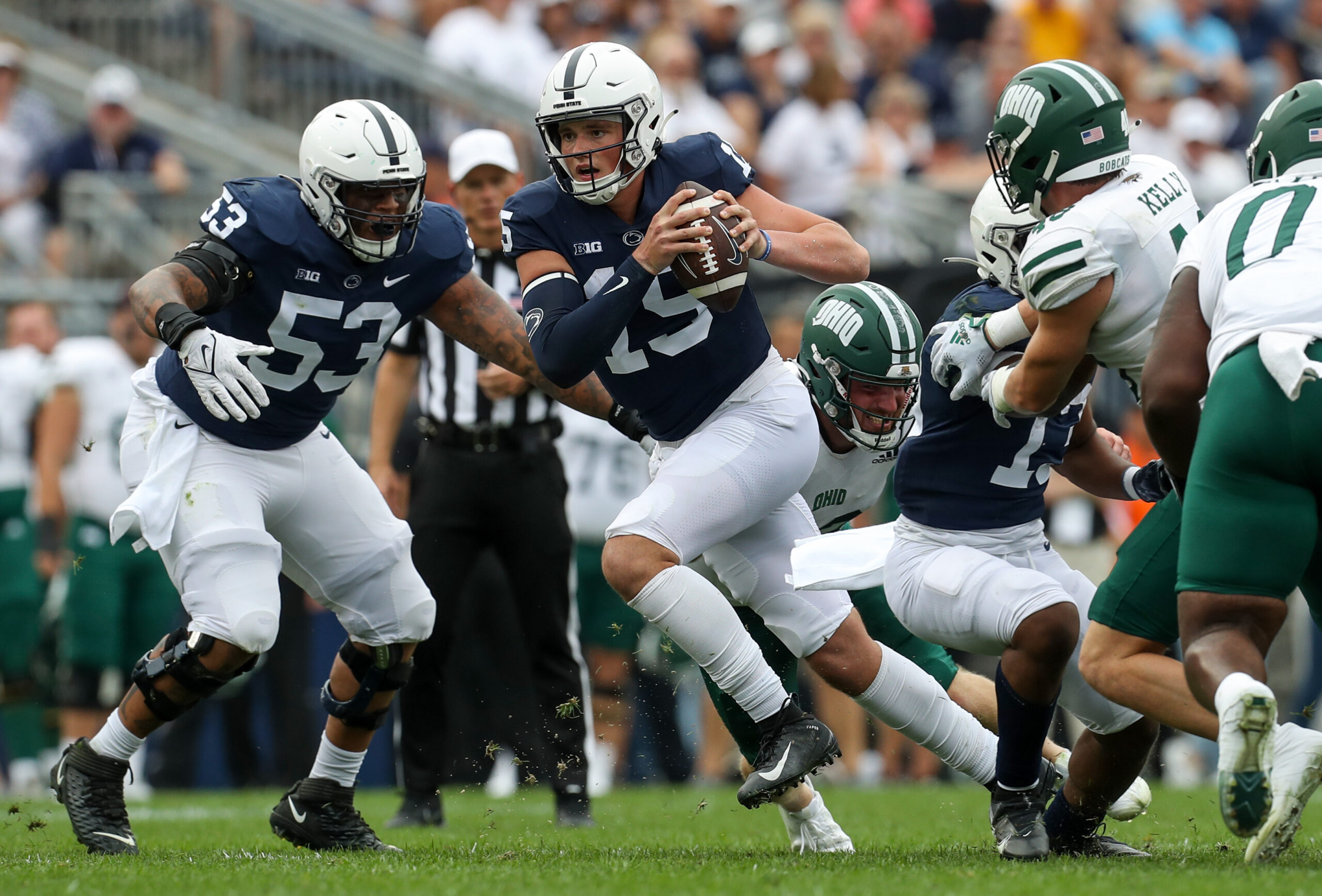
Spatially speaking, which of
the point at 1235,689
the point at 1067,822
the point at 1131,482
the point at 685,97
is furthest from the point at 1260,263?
the point at 685,97

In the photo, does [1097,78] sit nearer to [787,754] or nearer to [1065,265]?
[1065,265]

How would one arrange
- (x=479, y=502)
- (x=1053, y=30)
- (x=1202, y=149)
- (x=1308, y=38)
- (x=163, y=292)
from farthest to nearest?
1. (x=1308, y=38)
2. (x=1053, y=30)
3. (x=1202, y=149)
4. (x=479, y=502)
5. (x=163, y=292)

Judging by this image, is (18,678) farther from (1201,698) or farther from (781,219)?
(1201,698)

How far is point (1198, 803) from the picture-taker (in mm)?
7062

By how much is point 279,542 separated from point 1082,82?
8.86 feet

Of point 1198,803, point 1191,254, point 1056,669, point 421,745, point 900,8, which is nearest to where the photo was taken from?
point 1191,254

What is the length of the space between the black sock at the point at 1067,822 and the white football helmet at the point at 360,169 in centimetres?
246

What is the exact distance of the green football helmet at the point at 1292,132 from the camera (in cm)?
395

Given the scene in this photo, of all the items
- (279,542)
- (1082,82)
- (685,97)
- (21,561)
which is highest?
(1082,82)

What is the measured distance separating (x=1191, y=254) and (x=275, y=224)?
2546 millimetres

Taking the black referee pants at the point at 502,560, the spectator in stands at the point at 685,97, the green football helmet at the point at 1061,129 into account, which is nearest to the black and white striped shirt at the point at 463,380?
the black referee pants at the point at 502,560

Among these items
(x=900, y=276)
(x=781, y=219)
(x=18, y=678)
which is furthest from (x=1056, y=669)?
(x=18, y=678)

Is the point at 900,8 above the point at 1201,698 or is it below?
above

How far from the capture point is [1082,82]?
4.34m
